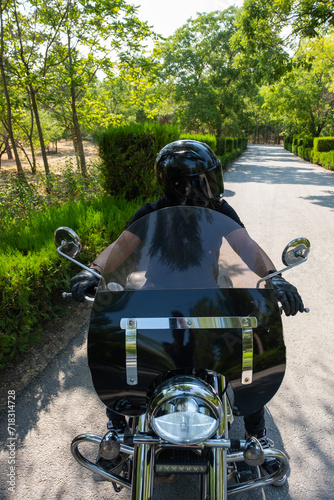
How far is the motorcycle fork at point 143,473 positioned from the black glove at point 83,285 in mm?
779

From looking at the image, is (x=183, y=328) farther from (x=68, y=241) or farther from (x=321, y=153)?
(x=321, y=153)

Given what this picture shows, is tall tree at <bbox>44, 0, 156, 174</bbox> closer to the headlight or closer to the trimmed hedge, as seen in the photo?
the headlight

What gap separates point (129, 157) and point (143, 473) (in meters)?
5.88

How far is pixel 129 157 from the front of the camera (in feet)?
21.7

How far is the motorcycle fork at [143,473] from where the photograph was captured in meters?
1.40

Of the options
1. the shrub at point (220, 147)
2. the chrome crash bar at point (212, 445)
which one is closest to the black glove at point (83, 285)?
the chrome crash bar at point (212, 445)

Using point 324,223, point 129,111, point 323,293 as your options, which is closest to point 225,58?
point 129,111

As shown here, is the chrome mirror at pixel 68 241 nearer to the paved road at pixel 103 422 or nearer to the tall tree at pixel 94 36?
the paved road at pixel 103 422

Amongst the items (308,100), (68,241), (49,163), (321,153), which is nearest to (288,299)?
(68,241)

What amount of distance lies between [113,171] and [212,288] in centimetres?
550

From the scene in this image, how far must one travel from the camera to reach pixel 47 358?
11.3ft

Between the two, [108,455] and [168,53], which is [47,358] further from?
[168,53]

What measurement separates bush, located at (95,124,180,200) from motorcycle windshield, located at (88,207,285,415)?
5.06 metres

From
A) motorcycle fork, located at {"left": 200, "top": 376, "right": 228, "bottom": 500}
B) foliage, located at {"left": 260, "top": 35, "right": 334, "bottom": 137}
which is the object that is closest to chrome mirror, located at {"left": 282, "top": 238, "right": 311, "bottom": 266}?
motorcycle fork, located at {"left": 200, "top": 376, "right": 228, "bottom": 500}
